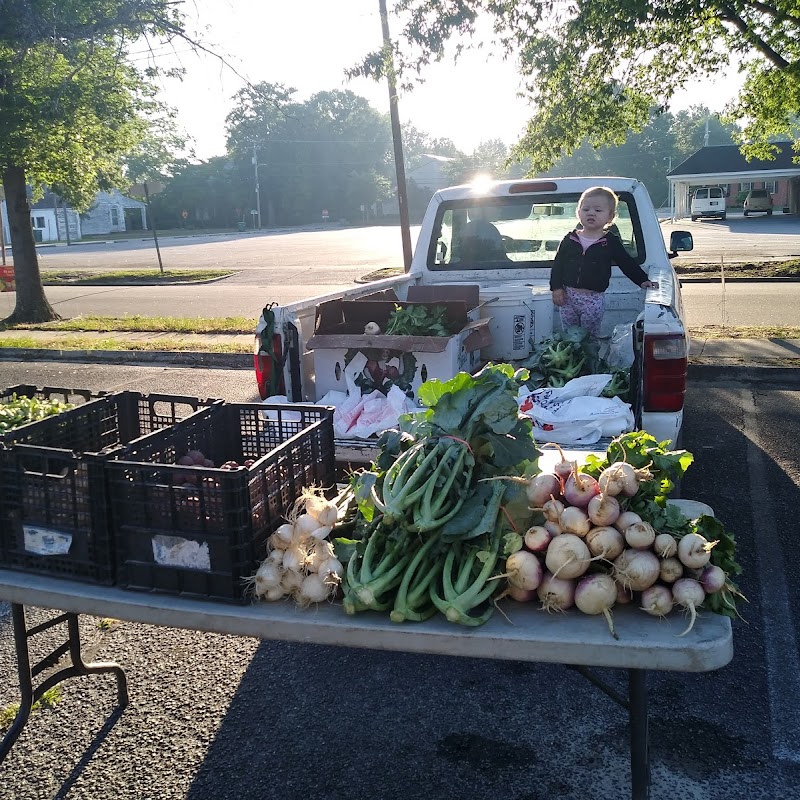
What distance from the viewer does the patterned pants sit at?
591cm

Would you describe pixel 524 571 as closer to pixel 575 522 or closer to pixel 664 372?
pixel 575 522

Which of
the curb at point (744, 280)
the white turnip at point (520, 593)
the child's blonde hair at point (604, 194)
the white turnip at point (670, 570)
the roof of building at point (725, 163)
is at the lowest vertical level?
the curb at point (744, 280)

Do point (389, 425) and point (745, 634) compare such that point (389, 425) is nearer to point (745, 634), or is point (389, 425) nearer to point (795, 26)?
point (745, 634)

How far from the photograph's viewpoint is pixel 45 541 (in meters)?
2.81

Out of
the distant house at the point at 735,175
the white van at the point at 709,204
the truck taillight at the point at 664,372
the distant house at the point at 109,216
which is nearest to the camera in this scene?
the truck taillight at the point at 664,372

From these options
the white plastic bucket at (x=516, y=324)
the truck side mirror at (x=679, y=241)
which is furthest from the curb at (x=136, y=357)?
the white plastic bucket at (x=516, y=324)

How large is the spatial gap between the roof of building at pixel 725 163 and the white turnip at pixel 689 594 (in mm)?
59985

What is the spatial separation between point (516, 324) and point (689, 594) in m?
3.48

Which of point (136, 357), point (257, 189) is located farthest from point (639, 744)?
point (257, 189)

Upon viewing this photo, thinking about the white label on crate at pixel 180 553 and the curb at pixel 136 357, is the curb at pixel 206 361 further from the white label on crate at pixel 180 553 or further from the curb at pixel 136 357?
the white label on crate at pixel 180 553

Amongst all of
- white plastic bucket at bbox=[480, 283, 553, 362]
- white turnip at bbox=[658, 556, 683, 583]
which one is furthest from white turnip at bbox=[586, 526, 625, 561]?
white plastic bucket at bbox=[480, 283, 553, 362]

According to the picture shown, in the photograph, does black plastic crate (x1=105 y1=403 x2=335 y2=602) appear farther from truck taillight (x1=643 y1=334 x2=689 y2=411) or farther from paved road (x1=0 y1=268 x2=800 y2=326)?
paved road (x1=0 y1=268 x2=800 y2=326)

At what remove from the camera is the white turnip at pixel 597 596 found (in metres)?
2.40

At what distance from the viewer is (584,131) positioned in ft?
42.3
